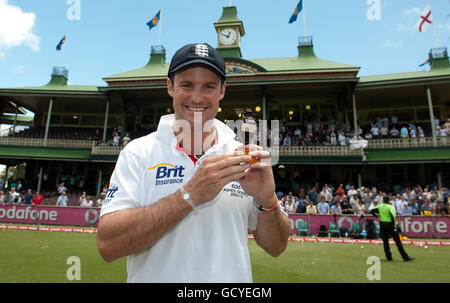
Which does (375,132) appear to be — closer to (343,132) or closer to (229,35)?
(343,132)

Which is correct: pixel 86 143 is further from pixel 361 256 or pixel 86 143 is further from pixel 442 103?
pixel 442 103

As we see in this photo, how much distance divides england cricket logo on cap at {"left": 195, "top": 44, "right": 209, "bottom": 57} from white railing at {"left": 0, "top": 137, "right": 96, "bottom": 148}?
2768 centimetres

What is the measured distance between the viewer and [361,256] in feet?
29.6

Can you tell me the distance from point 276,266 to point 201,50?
660cm

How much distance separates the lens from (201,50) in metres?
1.82

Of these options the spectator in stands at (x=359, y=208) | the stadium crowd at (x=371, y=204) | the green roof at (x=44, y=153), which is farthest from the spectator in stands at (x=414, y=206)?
the green roof at (x=44, y=153)

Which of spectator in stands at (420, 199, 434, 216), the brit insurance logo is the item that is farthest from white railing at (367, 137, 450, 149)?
the brit insurance logo

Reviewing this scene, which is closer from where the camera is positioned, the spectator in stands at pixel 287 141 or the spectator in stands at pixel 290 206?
the spectator in stands at pixel 290 206

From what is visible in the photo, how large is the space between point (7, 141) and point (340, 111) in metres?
30.5

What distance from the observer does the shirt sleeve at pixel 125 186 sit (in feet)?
5.23

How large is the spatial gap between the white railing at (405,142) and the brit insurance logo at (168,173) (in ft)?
77.0

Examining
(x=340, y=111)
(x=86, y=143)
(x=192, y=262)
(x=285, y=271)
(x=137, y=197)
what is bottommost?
(x=285, y=271)

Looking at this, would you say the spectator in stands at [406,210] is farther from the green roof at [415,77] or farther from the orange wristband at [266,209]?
the orange wristband at [266,209]

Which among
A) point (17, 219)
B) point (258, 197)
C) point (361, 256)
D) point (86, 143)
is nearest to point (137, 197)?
point (258, 197)
